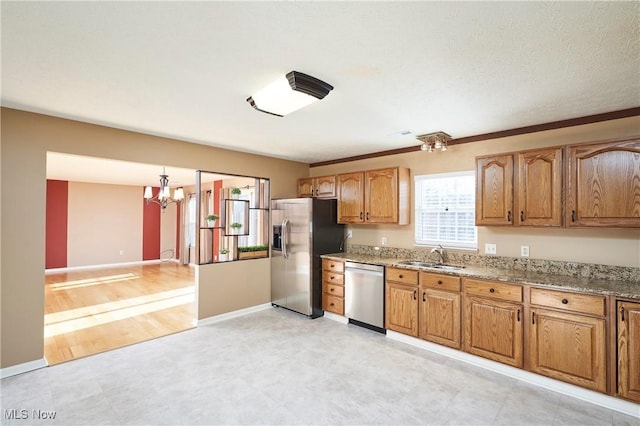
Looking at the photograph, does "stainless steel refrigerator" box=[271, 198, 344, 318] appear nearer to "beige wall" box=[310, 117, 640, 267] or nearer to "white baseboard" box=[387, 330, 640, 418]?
"beige wall" box=[310, 117, 640, 267]

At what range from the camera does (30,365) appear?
2871mm

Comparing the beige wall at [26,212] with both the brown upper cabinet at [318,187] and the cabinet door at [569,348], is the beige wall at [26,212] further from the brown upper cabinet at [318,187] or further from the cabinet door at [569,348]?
the cabinet door at [569,348]

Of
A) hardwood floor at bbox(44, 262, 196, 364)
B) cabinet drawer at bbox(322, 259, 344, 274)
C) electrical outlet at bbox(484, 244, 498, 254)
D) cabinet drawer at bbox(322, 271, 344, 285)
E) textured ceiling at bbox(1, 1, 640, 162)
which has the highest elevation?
textured ceiling at bbox(1, 1, 640, 162)

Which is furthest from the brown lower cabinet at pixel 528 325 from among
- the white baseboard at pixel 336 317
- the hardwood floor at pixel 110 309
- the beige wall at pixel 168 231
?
the beige wall at pixel 168 231

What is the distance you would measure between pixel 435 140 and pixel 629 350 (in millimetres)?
2514

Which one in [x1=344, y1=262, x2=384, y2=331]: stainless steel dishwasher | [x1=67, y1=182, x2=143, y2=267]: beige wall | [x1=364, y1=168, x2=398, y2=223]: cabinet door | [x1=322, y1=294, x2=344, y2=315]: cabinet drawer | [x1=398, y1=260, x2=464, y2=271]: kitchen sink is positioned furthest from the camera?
[x1=67, y1=182, x2=143, y2=267]: beige wall

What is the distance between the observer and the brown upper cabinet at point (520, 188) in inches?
111

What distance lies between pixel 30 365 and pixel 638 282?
5.63 m

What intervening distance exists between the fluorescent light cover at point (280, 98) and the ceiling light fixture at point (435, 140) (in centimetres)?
176

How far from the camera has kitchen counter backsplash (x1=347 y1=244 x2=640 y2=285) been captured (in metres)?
2.75

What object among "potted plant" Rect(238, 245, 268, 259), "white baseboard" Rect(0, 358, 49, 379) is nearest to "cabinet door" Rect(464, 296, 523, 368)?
"potted plant" Rect(238, 245, 268, 259)

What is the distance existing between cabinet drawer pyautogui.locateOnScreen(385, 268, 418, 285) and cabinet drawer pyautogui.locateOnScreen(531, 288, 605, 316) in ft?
3.75

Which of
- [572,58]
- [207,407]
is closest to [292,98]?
[572,58]

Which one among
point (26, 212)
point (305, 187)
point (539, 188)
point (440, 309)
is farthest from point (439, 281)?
point (26, 212)
